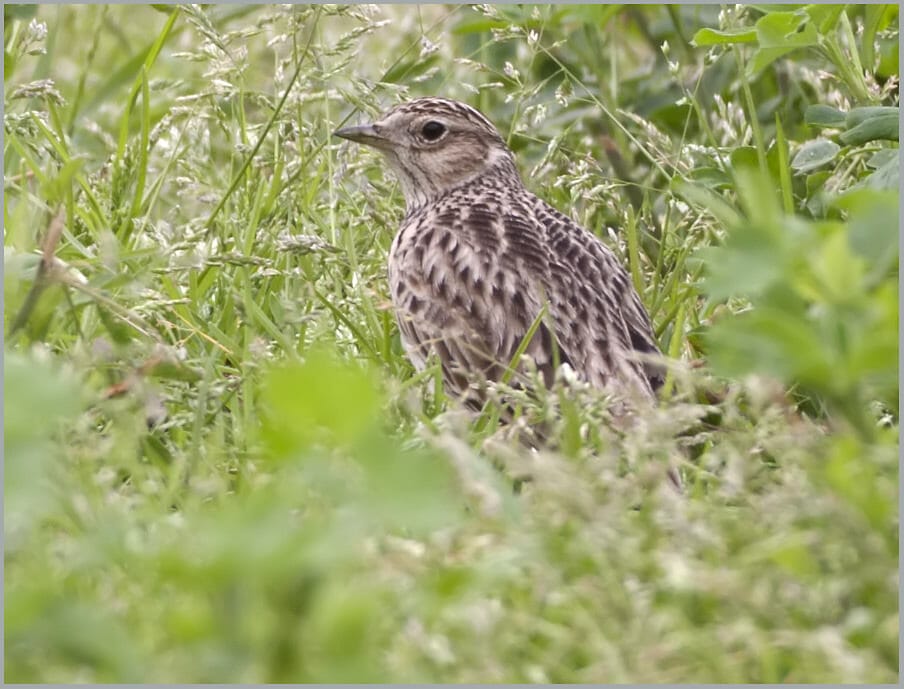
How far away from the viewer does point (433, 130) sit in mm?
6309

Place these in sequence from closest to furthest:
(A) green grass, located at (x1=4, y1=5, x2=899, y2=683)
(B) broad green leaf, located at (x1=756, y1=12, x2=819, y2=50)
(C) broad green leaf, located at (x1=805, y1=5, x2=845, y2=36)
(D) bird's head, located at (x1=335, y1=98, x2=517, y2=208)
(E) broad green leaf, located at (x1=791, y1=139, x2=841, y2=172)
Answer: (A) green grass, located at (x1=4, y1=5, x2=899, y2=683)
(C) broad green leaf, located at (x1=805, y1=5, x2=845, y2=36)
(B) broad green leaf, located at (x1=756, y1=12, x2=819, y2=50)
(E) broad green leaf, located at (x1=791, y1=139, x2=841, y2=172)
(D) bird's head, located at (x1=335, y1=98, x2=517, y2=208)

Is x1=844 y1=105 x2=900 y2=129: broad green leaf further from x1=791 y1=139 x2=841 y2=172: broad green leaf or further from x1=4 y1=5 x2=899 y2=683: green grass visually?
x1=791 y1=139 x2=841 y2=172: broad green leaf

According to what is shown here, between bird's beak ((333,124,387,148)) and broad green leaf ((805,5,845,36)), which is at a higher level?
broad green leaf ((805,5,845,36))

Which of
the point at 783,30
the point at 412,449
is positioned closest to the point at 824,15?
the point at 783,30

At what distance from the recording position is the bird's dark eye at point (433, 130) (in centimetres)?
628

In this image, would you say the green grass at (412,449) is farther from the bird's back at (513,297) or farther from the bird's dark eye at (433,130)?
the bird's dark eye at (433,130)

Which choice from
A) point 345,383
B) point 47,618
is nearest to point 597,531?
point 345,383

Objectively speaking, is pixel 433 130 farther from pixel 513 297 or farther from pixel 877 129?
pixel 877 129

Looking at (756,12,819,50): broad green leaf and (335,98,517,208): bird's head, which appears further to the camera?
(335,98,517,208): bird's head

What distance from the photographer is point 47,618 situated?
270 cm

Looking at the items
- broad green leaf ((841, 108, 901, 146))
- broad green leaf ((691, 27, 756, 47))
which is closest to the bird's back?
broad green leaf ((691, 27, 756, 47))

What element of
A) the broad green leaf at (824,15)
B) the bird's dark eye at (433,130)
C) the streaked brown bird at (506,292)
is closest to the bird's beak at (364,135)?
the streaked brown bird at (506,292)

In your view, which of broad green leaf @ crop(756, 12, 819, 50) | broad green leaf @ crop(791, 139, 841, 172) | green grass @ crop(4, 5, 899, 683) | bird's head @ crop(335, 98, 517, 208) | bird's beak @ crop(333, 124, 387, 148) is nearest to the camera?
green grass @ crop(4, 5, 899, 683)

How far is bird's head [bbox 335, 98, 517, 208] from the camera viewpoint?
6223mm
